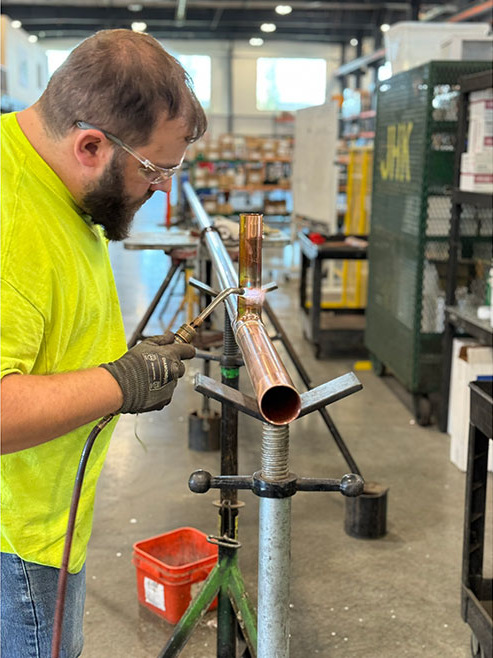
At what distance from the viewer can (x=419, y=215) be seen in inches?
153

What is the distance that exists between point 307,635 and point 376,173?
3.21 m

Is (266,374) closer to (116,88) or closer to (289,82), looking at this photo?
(116,88)

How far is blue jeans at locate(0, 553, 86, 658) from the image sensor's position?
128 centimetres

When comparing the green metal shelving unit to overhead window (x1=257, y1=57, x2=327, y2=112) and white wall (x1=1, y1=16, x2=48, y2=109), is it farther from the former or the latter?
overhead window (x1=257, y1=57, x2=327, y2=112)

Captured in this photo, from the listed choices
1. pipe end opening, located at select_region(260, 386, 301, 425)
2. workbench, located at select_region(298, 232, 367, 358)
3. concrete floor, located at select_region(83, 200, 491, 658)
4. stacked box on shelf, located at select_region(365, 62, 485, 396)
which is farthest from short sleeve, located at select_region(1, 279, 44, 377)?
workbench, located at select_region(298, 232, 367, 358)

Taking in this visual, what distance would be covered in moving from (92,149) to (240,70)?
20.3m

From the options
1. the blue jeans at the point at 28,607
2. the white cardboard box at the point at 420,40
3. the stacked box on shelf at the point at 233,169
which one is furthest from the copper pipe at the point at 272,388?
the stacked box on shelf at the point at 233,169

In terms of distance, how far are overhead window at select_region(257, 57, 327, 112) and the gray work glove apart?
1993cm

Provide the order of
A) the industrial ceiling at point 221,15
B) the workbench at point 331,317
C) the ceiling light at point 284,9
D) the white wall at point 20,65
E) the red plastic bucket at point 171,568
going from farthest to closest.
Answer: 1. the ceiling light at point 284,9
2. the industrial ceiling at point 221,15
3. the white wall at point 20,65
4. the workbench at point 331,317
5. the red plastic bucket at point 171,568

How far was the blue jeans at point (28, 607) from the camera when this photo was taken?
4.19ft

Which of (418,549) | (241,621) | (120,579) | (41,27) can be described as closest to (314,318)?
(418,549)

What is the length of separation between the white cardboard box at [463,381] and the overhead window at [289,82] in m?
17.7

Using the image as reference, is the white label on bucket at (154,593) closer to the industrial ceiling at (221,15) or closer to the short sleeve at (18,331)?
the short sleeve at (18,331)

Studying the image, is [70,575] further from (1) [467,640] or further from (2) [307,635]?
(1) [467,640]
